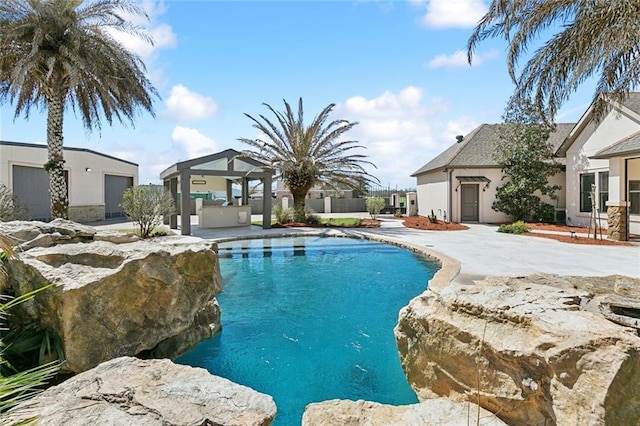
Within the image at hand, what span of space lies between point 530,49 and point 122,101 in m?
14.7

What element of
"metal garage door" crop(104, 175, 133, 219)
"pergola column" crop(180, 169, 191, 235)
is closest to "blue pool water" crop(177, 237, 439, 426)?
"pergola column" crop(180, 169, 191, 235)

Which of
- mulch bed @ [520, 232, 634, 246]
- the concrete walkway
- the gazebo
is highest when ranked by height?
the gazebo

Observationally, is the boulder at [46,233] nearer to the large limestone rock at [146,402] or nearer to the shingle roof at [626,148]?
the large limestone rock at [146,402]

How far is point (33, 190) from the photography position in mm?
19828

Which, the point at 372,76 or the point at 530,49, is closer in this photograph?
the point at 530,49

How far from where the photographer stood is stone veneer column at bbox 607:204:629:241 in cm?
1264

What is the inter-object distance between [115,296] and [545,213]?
2060 cm

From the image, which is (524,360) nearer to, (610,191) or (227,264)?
(227,264)

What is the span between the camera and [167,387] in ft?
8.23

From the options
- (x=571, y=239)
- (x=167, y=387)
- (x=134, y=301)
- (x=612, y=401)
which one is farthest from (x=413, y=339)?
(x=571, y=239)

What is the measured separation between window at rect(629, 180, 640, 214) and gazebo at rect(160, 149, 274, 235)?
1592cm

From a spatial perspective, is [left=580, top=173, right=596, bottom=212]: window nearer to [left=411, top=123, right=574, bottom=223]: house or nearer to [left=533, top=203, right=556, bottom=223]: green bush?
[left=533, top=203, right=556, bottom=223]: green bush

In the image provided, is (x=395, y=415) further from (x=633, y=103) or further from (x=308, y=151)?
(x=633, y=103)

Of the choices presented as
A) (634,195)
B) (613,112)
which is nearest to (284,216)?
(634,195)
